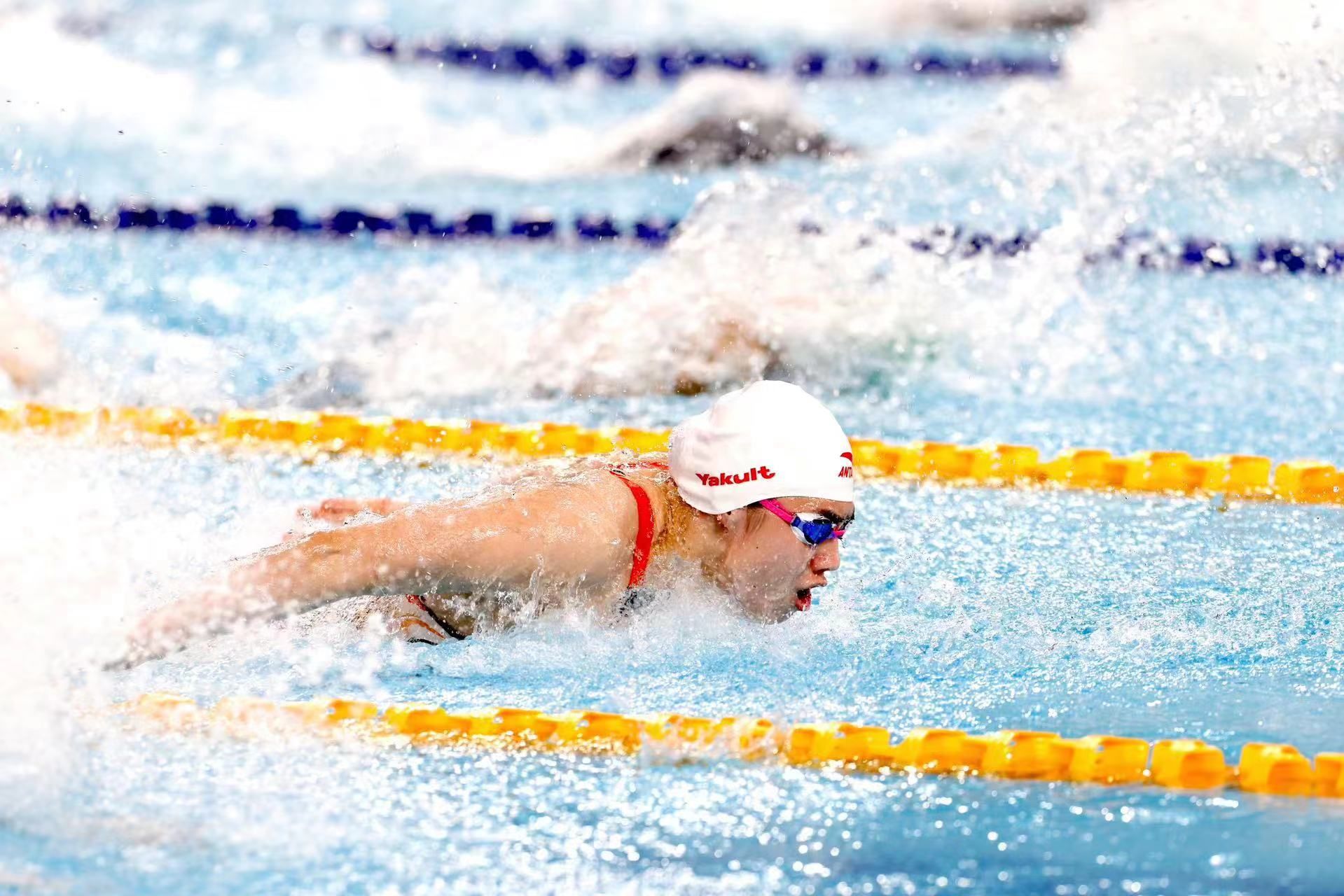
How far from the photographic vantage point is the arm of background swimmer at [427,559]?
7.45 feet

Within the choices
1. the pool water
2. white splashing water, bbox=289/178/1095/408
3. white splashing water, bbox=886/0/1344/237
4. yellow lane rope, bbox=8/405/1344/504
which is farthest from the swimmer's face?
white splashing water, bbox=886/0/1344/237

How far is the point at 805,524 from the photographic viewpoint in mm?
2801

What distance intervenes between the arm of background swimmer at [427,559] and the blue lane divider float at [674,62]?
689cm

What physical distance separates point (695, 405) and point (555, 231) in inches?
88.9

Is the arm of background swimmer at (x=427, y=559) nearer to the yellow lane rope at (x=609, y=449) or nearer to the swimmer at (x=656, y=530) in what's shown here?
the swimmer at (x=656, y=530)

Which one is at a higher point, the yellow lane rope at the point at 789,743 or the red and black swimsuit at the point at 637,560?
the red and black swimsuit at the point at 637,560

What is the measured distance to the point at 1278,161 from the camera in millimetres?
7695

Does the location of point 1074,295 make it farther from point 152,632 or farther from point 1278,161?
point 152,632

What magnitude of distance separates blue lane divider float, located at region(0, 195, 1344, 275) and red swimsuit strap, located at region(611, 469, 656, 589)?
13.2 feet

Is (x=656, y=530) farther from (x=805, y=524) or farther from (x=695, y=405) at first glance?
(x=695, y=405)

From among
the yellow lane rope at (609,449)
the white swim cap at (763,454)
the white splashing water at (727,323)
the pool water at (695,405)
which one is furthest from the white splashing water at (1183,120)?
the white swim cap at (763,454)

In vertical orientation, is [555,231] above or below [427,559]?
above

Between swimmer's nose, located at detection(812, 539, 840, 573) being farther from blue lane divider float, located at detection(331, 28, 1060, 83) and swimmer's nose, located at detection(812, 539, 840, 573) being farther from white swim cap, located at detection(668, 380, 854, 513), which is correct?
blue lane divider float, located at detection(331, 28, 1060, 83)

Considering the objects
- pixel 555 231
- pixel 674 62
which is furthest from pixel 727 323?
pixel 674 62
